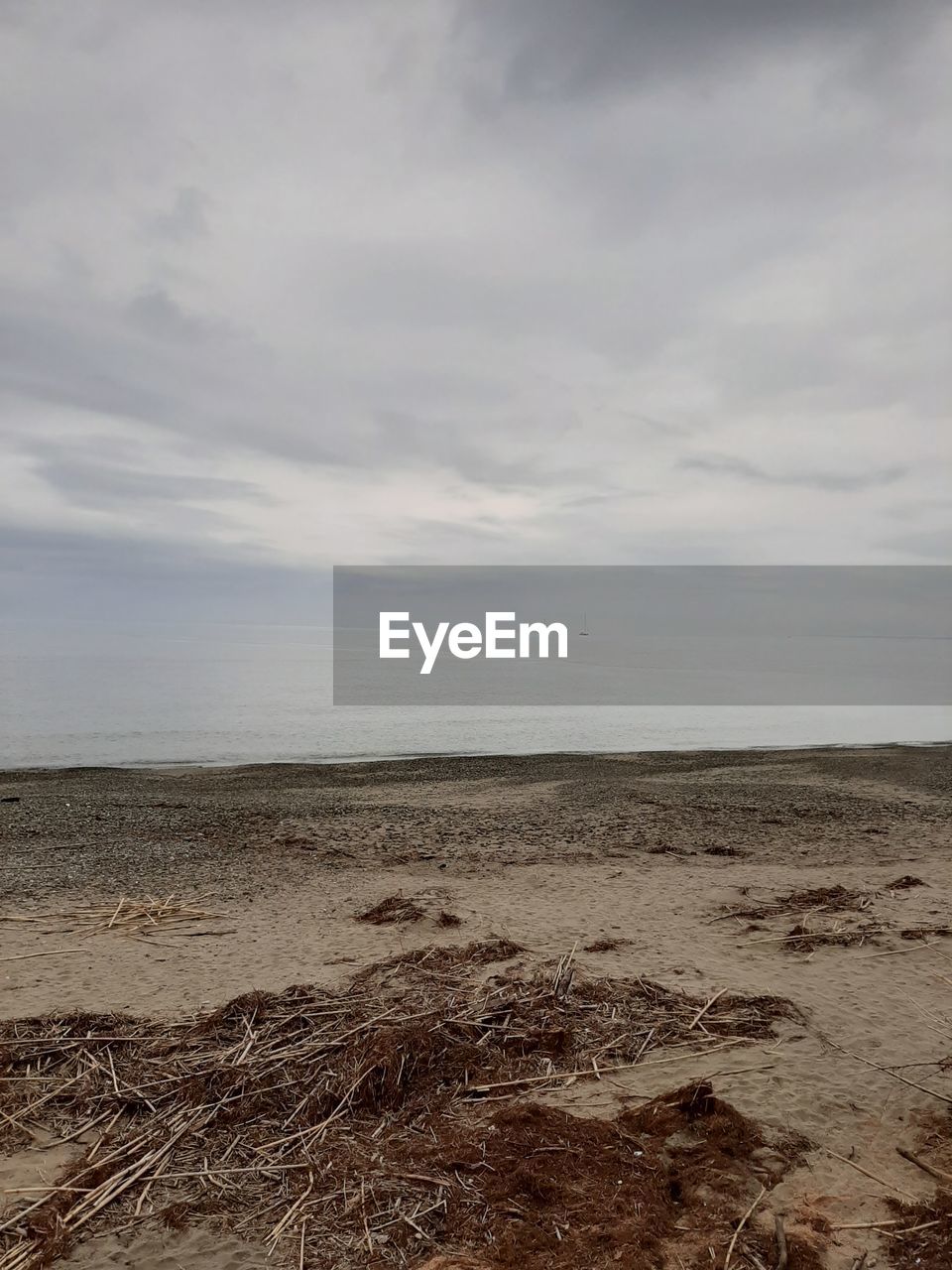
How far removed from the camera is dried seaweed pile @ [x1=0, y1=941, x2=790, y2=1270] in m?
3.85

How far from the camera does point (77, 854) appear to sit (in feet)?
43.1

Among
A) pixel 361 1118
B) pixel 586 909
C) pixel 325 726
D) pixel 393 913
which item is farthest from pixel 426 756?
pixel 361 1118

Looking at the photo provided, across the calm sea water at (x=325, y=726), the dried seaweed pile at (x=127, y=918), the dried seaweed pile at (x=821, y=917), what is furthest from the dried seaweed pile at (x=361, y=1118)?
the calm sea water at (x=325, y=726)

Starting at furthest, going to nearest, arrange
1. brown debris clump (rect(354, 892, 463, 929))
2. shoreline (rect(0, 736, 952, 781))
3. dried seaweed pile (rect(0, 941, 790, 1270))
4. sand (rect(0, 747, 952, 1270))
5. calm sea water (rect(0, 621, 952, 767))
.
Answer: calm sea water (rect(0, 621, 952, 767)), shoreline (rect(0, 736, 952, 781)), brown debris clump (rect(354, 892, 463, 929)), sand (rect(0, 747, 952, 1270)), dried seaweed pile (rect(0, 941, 790, 1270))

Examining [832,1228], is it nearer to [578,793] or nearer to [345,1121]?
[345,1121]

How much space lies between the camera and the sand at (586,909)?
189 inches

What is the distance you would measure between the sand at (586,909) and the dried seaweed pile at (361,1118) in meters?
0.25

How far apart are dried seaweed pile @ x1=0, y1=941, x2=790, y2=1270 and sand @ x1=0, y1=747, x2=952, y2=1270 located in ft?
0.83

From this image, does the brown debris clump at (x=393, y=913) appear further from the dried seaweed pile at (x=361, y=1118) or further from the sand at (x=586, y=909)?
the dried seaweed pile at (x=361, y=1118)

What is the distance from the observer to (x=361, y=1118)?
15.6 ft

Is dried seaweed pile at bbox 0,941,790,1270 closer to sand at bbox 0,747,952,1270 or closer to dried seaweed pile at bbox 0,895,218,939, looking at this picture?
sand at bbox 0,747,952,1270

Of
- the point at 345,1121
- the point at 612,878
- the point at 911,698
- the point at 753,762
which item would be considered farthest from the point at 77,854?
the point at 911,698

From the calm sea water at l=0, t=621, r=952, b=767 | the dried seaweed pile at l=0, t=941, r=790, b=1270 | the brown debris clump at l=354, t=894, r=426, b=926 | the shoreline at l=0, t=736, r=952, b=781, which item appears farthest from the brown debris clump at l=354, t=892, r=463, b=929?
the calm sea water at l=0, t=621, r=952, b=767

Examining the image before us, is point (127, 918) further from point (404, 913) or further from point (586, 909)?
point (586, 909)
